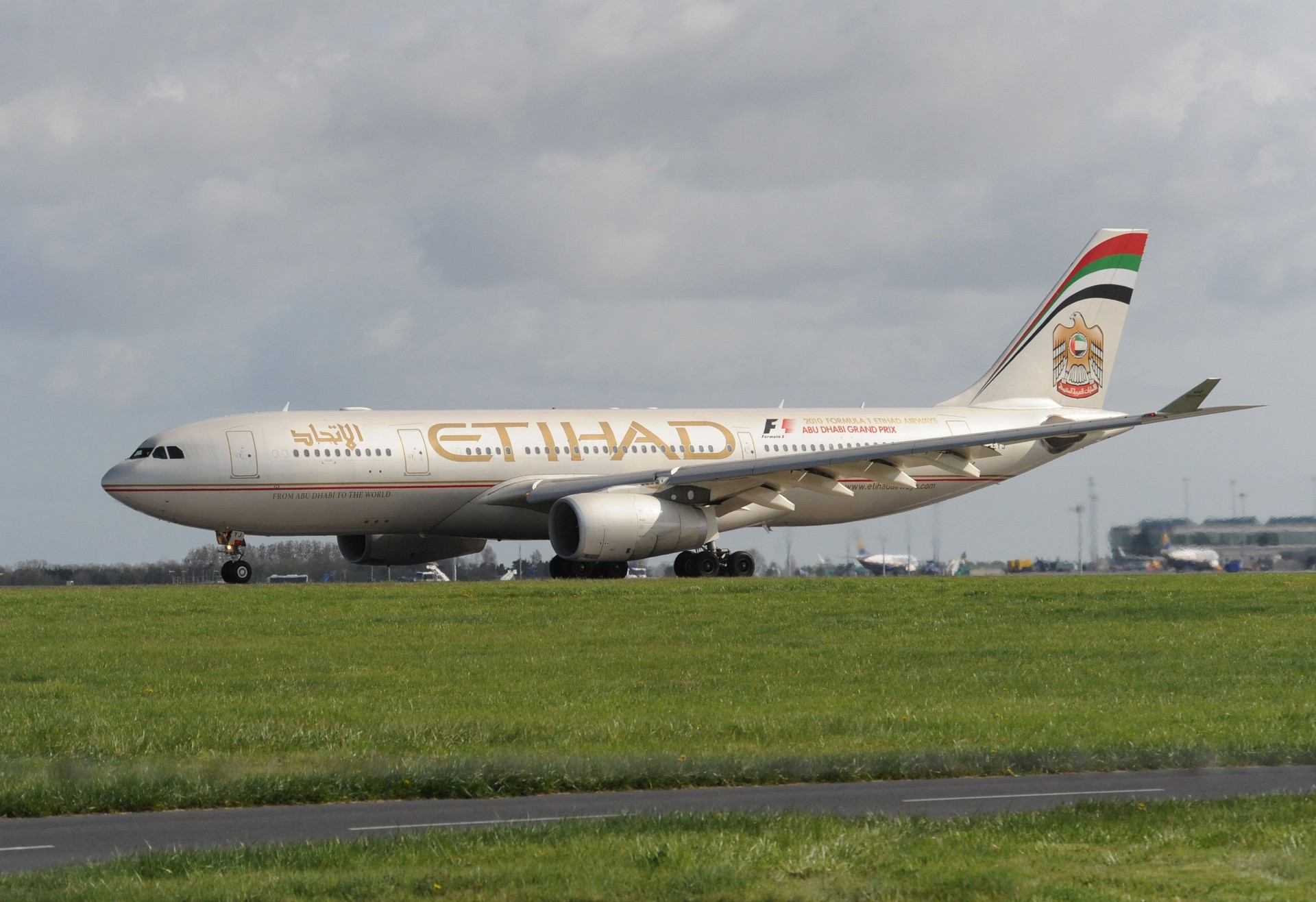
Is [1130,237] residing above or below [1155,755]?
above

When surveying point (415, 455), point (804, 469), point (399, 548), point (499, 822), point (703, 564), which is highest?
point (415, 455)

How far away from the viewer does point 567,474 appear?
40719 mm

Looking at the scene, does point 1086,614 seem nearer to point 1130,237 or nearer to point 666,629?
point 666,629

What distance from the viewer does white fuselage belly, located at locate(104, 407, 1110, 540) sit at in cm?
3750

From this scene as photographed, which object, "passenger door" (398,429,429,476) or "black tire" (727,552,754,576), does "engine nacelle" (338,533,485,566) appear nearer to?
"passenger door" (398,429,429,476)

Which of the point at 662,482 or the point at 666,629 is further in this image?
the point at 662,482

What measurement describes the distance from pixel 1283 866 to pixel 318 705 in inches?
442

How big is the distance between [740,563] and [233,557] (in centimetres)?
1204

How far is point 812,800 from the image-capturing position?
12789 mm

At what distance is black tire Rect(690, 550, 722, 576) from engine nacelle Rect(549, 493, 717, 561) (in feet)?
7.12

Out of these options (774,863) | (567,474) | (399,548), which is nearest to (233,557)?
(399,548)

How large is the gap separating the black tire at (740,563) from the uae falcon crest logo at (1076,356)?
1207 centimetres

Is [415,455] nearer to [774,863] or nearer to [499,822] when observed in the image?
[499,822]

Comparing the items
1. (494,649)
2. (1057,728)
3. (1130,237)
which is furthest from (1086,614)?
(1130,237)
